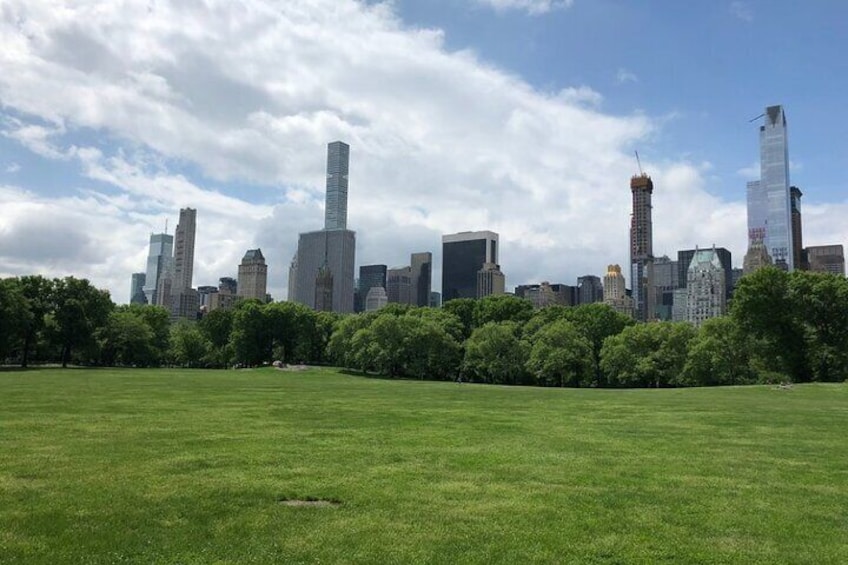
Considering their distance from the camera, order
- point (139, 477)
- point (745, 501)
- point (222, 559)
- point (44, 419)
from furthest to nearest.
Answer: point (44, 419)
point (139, 477)
point (745, 501)
point (222, 559)

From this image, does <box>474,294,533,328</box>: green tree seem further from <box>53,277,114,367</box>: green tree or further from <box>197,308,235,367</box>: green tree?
<box>53,277,114,367</box>: green tree

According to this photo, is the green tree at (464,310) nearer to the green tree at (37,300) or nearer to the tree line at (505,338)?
the tree line at (505,338)

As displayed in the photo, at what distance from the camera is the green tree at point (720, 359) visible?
79.4 meters

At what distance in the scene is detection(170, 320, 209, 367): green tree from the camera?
130250 mm

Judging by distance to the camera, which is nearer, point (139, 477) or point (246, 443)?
point (139, 477)

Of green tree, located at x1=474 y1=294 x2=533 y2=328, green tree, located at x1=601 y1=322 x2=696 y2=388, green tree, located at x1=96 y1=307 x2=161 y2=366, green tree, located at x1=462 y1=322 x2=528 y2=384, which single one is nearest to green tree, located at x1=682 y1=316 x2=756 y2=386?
green tree, located at x1=601 y1=322 x2=696 y2=388

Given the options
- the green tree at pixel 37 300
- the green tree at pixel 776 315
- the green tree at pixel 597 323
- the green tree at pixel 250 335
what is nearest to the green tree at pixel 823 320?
the green tree at pixel 776 315

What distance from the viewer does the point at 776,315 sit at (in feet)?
239

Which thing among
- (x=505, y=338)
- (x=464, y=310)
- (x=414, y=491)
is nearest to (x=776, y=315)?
(x=505, y=338)

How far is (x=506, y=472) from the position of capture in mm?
13992

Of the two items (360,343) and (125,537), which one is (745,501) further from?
(360,343)

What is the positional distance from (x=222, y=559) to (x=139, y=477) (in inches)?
204

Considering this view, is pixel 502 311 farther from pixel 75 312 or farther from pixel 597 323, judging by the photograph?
pixel 75 312

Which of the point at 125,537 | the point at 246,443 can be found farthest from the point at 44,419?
the point at 125,537
